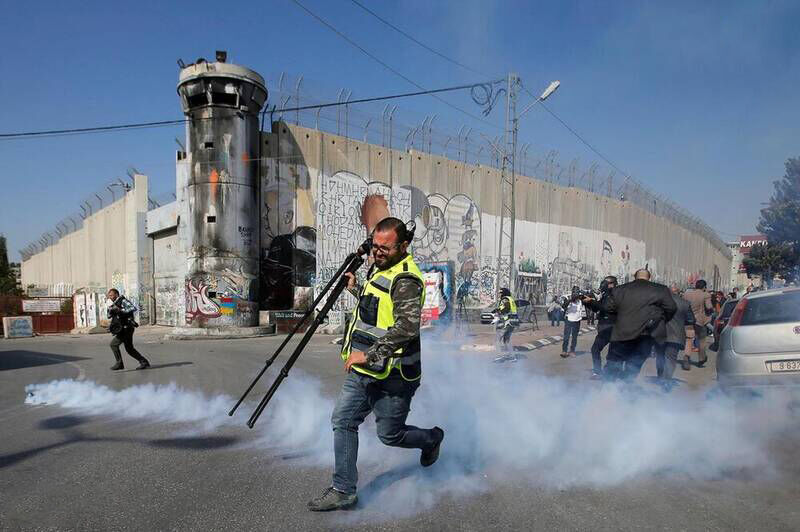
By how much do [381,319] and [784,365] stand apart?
15.4 ft

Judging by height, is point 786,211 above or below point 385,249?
above

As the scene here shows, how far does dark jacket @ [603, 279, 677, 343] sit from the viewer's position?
18.1ft

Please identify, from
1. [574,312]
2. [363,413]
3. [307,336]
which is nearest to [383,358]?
[363,413]

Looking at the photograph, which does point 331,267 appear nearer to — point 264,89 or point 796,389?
point 264,89

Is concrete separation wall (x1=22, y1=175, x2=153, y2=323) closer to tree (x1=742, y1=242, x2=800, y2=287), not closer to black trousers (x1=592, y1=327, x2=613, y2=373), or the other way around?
black trousers (x1=592, y1=327, x2=613, y2=373)

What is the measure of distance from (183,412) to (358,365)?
3.77m

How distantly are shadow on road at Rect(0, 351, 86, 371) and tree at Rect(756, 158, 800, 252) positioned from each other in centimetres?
1454

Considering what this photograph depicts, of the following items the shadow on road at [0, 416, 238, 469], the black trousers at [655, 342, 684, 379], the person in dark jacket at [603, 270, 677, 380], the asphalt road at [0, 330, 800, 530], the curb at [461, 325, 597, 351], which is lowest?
the curb at [461, 325, 597, 351]

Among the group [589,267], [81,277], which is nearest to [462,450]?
[589,267]

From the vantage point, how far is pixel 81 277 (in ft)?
116

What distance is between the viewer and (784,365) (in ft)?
17.0

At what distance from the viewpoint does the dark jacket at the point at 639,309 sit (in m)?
5.50

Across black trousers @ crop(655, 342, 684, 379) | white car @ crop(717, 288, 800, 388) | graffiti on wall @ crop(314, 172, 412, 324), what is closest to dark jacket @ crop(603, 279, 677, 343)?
white car @ crop(717, 288, 800, 388)

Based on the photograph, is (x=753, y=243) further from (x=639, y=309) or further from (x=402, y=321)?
(x=402, y=321)
